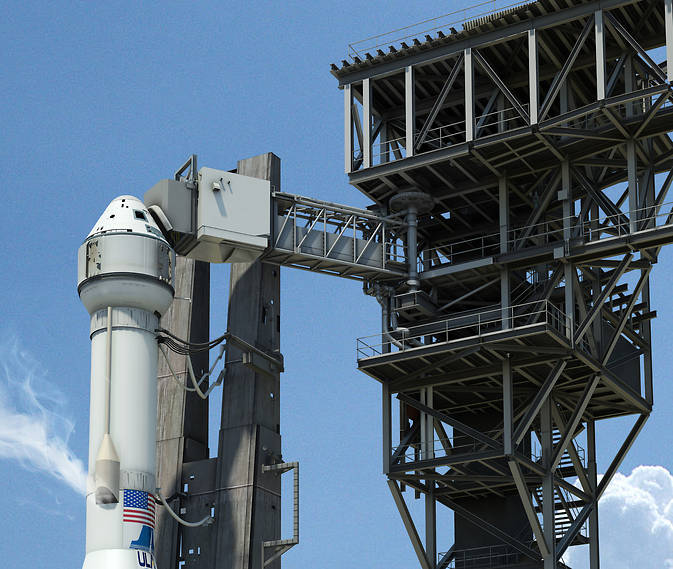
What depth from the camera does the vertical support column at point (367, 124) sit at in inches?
2822

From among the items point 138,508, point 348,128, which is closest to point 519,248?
point 348,128

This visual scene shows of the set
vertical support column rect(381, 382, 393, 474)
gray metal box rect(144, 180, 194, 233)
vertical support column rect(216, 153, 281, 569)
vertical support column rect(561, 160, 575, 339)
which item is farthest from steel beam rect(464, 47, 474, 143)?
gray metal box rect(144, 180, 194, 233)

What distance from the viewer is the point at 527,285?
237 feet

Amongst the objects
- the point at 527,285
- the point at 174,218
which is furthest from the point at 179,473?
the point at 527,285

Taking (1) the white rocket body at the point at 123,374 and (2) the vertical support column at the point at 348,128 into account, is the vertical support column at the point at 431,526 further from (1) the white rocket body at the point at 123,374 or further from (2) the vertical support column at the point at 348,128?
(1) the white rocket body at the point at 123,374

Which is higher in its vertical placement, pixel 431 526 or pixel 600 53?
pixel 600 53

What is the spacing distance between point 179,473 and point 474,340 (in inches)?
586

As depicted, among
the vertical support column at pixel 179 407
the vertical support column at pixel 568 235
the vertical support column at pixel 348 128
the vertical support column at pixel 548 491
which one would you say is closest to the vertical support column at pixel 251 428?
the vertical support column at pixel 179 407

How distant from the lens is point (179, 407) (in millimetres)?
72875

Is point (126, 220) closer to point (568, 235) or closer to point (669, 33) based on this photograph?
point (568, 235)

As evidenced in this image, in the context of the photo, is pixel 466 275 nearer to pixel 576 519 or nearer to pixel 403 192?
pixel 403 192

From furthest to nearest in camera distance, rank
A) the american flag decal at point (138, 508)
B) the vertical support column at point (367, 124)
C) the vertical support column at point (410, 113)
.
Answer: the vertical support column at point (367, 124) < the vertical support column at point (410, 113) < the american flag decal at point (138, 508)

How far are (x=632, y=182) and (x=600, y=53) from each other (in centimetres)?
565

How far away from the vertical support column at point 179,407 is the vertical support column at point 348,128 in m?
8.96
